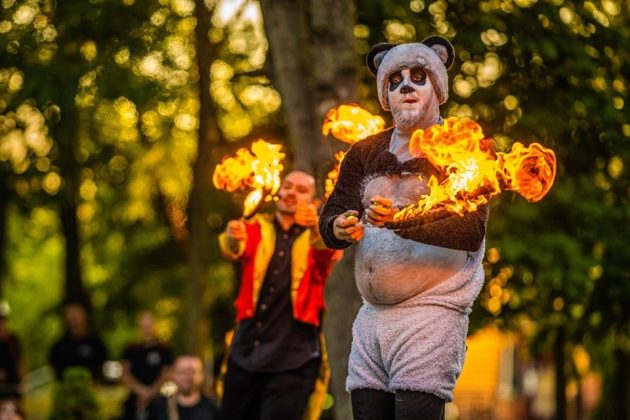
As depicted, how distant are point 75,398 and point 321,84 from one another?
21.2 feet

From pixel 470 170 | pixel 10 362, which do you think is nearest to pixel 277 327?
pixel 470 170

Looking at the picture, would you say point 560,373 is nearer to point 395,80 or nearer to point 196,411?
point 196,411

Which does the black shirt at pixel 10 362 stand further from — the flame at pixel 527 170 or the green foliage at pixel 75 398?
the flame at pixel 527 170

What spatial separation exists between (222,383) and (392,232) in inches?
108

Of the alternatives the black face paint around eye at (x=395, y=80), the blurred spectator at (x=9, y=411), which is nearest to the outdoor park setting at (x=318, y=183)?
the black face paint around eye at (x=395, y=80)

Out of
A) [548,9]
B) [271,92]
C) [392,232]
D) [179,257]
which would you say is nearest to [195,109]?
[271,92]

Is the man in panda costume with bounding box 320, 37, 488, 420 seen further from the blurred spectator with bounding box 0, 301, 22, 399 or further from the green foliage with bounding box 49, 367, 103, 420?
the blurred spectator with bounding box 0, 301, 22, 399

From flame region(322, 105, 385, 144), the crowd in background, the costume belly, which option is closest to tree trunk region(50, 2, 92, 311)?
the crowd in background

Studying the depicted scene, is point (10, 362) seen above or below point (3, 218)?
below

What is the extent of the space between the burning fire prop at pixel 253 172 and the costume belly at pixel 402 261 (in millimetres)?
1855

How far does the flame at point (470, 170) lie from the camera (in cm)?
814

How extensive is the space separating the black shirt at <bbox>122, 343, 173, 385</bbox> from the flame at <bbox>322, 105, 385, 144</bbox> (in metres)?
9.71

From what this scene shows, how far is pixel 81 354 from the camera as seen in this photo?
2002 cm

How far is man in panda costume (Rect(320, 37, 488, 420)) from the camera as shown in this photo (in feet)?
27.3
